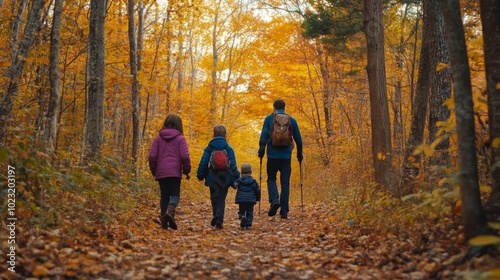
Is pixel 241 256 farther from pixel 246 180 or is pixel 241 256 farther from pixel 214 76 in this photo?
pixel 214 76

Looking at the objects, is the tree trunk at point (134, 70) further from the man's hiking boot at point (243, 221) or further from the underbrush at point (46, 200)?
the underbrush at point (46, 200)

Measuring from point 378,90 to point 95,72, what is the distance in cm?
553

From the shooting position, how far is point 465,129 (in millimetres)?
3734

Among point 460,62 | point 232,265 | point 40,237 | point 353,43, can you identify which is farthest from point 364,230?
point 353,43

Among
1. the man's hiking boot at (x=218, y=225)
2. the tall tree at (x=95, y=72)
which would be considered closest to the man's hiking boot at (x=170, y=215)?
the man's hiking boot at (x=218, y=225)

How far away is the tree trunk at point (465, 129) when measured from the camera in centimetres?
370

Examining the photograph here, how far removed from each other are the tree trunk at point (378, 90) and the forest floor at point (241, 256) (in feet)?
6.83

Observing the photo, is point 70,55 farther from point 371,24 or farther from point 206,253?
point 206,253

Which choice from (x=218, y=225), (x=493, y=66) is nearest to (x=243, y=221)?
(x=218, y=225)

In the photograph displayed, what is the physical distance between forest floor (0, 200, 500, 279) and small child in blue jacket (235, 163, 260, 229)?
3.37ft

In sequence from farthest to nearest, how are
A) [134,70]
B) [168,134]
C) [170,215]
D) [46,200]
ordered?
[134,70] < [168,134] < [170,215] < [46,200]

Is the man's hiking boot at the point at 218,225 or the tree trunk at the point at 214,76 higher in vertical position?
the tree trunk at the point at 214,76

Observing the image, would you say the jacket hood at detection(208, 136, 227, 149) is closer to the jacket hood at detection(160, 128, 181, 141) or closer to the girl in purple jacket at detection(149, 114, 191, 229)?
the girl in purple jacket at detection(149, 114, 191, 229)

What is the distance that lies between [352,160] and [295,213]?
2977 millimetres
